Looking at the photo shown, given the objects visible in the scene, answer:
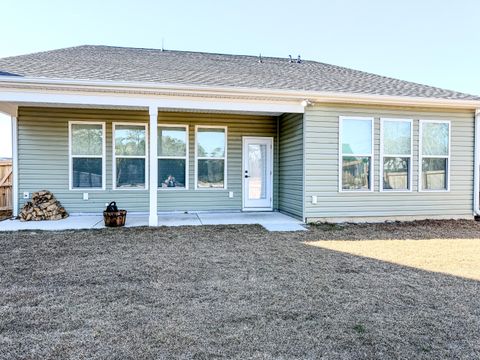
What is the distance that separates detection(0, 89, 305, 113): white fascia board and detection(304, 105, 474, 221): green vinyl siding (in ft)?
2.65

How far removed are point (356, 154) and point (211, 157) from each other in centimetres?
359

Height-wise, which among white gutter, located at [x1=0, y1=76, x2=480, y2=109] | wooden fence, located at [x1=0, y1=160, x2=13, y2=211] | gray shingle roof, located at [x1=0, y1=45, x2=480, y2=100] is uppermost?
gray shingle roof, located at [x1=0, y1=45, x2=480, y2=100]

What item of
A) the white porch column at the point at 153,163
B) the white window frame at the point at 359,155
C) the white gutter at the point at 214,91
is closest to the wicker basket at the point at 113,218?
the white porch column at the point at 153,163

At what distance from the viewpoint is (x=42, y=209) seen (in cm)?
746

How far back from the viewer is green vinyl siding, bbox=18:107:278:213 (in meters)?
7.97

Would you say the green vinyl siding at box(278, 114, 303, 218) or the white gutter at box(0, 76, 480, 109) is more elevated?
the white gutter at box(0, 76, 480, 109)

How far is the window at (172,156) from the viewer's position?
8.53m

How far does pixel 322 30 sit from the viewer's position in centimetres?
1616

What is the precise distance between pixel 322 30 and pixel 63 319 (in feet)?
54.8

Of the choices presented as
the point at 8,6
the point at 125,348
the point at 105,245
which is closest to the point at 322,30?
the point at 8,6

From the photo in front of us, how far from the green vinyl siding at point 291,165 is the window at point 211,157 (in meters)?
1.51

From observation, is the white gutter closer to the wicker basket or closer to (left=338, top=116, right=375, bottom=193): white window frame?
(left=338, top=116, right=375, bottom=193): white window frame

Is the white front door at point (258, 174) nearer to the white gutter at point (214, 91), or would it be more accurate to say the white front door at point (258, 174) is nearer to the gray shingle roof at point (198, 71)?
the gray shingle roof at point (198, 71)

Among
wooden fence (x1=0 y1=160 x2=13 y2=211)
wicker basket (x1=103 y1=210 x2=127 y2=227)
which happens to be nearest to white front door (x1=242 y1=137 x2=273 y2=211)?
wicker basket (x1=103 y1=210 x2=127 y2=227)
